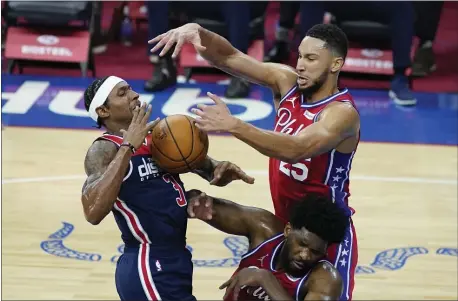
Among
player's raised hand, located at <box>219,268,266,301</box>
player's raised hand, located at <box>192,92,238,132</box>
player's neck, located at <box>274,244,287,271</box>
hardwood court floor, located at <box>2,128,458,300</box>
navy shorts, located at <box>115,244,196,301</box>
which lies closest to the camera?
player's raised hand, located at <box>192,92,238,132</box>

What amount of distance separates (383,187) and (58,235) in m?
3.16

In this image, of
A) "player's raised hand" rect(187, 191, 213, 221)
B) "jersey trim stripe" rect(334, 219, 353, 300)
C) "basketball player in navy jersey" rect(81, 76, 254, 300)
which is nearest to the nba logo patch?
"basketball player in navy jersey" rect(81, 76, 254, 300)

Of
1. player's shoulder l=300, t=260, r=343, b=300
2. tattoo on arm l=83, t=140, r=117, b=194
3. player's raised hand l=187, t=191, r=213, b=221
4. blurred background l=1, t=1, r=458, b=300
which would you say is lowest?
blurred background l=1, t=1, r=458, b=300

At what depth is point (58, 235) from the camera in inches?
318

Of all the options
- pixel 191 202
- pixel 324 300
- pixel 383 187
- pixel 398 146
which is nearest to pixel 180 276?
pixel 191 202

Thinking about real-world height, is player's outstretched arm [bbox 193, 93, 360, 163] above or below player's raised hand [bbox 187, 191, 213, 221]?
above

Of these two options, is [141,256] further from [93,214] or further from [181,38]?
[181,38]

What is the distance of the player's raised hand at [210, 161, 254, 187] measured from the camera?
5.15 meters

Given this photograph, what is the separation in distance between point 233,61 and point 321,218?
57.6 inches

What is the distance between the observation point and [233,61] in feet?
19.1

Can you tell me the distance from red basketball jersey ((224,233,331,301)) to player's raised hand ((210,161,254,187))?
1.21 feet

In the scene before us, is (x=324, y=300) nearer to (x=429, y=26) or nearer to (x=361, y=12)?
(x=361, y=12)

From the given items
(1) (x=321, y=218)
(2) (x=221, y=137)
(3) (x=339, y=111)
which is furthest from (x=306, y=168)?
(2) (x=221, y=137)

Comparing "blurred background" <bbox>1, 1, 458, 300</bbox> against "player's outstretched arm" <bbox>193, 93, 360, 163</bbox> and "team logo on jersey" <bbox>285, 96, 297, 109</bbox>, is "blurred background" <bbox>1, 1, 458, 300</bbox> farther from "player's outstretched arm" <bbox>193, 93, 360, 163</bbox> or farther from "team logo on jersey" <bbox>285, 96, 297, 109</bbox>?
"player's outstretched arm" <bbox>193, 93, 360, 163</bbox>
